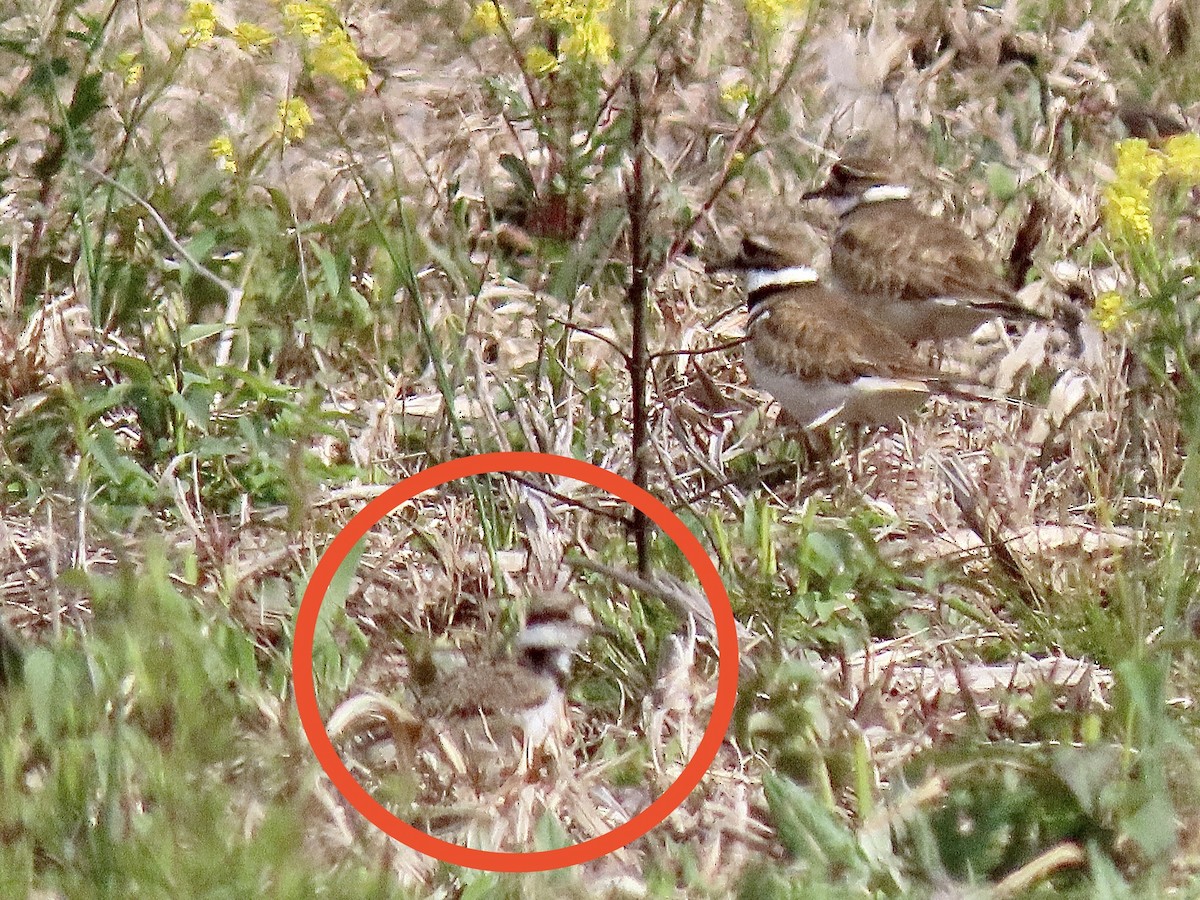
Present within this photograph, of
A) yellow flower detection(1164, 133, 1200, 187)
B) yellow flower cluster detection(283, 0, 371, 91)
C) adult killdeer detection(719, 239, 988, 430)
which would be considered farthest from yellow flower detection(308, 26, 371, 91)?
yellow flower detection(1164, 133, 1200, 187)

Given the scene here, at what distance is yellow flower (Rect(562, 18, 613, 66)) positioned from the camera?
205 inches

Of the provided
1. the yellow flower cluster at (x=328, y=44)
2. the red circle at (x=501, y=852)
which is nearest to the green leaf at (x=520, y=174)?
the yellow flower cluster at (x=328, y=44)

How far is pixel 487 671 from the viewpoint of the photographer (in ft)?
12.1

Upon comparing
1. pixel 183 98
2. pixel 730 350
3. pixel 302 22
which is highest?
pixel 302 22

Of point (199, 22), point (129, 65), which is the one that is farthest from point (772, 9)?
point (129, 65)

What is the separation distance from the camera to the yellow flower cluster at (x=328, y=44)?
163 inches

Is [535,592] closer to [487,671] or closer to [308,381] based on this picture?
[487,671]

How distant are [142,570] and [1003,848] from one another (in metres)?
2.10

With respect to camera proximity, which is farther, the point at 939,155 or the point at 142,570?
the point at 939,155

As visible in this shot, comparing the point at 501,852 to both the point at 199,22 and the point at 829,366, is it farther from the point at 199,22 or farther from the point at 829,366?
the point at 199,22

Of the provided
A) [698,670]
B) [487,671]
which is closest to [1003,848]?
[698,670]

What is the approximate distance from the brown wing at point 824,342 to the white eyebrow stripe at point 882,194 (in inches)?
18.7

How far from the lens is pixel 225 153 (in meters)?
5.67

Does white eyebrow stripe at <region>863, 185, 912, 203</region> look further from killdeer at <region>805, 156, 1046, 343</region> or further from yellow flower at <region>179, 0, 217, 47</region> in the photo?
yellow flower at <region>179, 0, 217, 47</region>
